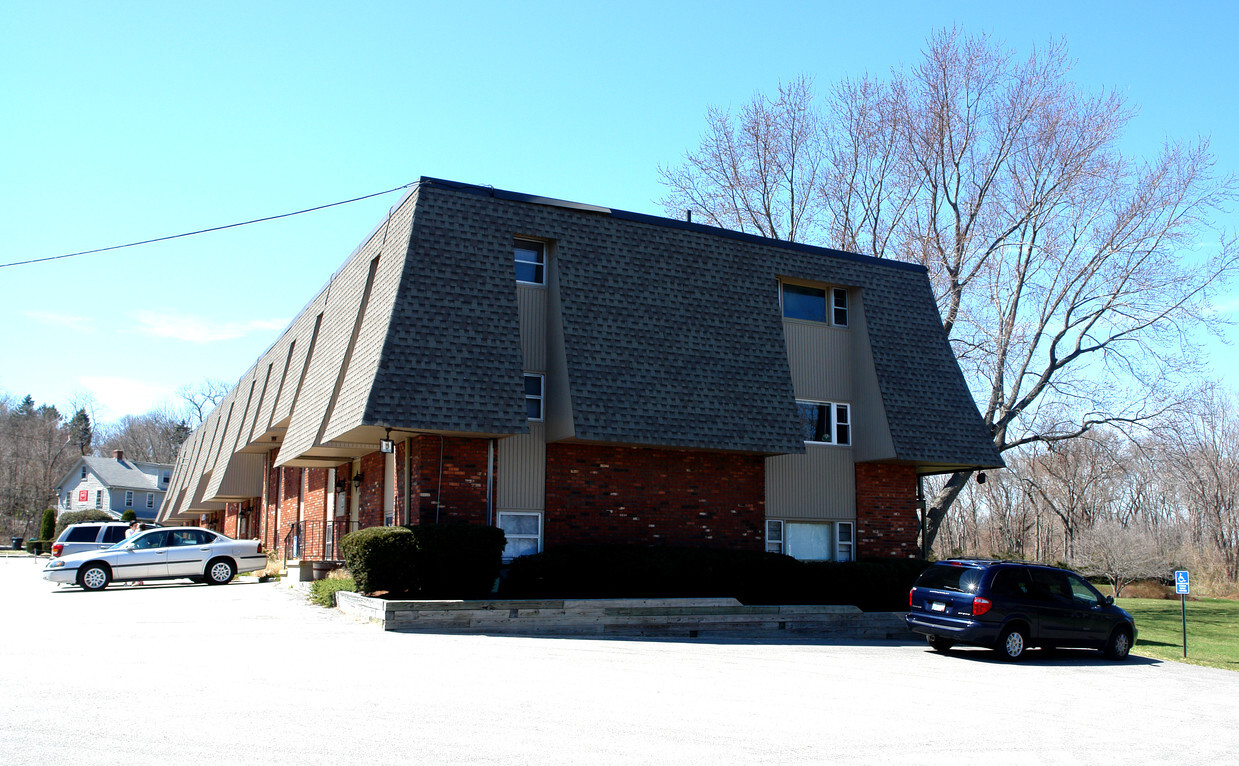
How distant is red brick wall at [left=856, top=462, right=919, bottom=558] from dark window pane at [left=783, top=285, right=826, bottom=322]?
3.88 m

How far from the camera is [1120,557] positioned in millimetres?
39250

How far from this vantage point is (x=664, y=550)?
18391mm

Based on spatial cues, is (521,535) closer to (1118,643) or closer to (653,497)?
(653,497)

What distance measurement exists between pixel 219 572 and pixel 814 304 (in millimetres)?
16745

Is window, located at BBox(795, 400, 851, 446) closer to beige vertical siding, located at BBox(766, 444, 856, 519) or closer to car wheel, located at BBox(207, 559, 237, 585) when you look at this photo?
beige vertical siding, located at BBox(766, 444, 856, 519)

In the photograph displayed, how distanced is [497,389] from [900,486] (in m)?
11.2

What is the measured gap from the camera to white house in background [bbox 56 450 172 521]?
73.3m

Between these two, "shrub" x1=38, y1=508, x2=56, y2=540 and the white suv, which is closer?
the white suv

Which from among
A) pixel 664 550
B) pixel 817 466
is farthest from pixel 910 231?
pixel 664 550

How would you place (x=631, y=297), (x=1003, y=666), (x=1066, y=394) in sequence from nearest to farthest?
(x=1003, y=666) < (x=631, y=297) < (x=1066, y=394)

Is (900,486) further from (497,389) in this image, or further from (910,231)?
(910,231)

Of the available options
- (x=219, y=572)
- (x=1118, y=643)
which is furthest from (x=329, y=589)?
(x=1118, y=643)

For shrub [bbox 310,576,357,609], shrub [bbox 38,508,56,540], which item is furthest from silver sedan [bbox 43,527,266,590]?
shrub [bbox 38,508,56,540]

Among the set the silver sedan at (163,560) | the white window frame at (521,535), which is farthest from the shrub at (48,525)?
the white window frame at (521,535)
